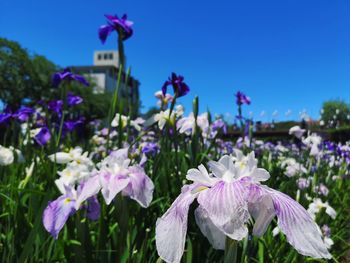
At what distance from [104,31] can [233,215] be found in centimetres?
273

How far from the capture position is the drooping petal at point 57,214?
4.84ft

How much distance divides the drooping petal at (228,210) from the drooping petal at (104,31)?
8.62 feet

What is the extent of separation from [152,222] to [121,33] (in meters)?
1.64

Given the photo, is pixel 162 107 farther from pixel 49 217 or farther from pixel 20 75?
pixel 20 75

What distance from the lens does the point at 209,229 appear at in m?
0.93

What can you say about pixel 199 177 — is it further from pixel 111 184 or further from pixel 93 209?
pixel 93 209

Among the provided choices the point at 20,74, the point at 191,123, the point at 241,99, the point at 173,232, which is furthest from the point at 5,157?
the point at 20,74

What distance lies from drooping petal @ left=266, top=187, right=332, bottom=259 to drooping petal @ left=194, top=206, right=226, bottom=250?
0.17 m

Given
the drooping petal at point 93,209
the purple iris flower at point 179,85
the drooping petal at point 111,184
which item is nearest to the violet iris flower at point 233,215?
the drooping petal at point 111,184

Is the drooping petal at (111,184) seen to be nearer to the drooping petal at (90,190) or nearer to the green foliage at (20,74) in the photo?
the drooping petal at (90,190)

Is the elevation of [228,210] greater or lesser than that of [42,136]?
lesser

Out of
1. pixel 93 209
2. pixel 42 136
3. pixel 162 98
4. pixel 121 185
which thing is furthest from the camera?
pixel 42 136

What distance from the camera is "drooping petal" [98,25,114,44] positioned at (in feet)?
10.5

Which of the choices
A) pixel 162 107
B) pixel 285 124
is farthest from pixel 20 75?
pixel 162 107
